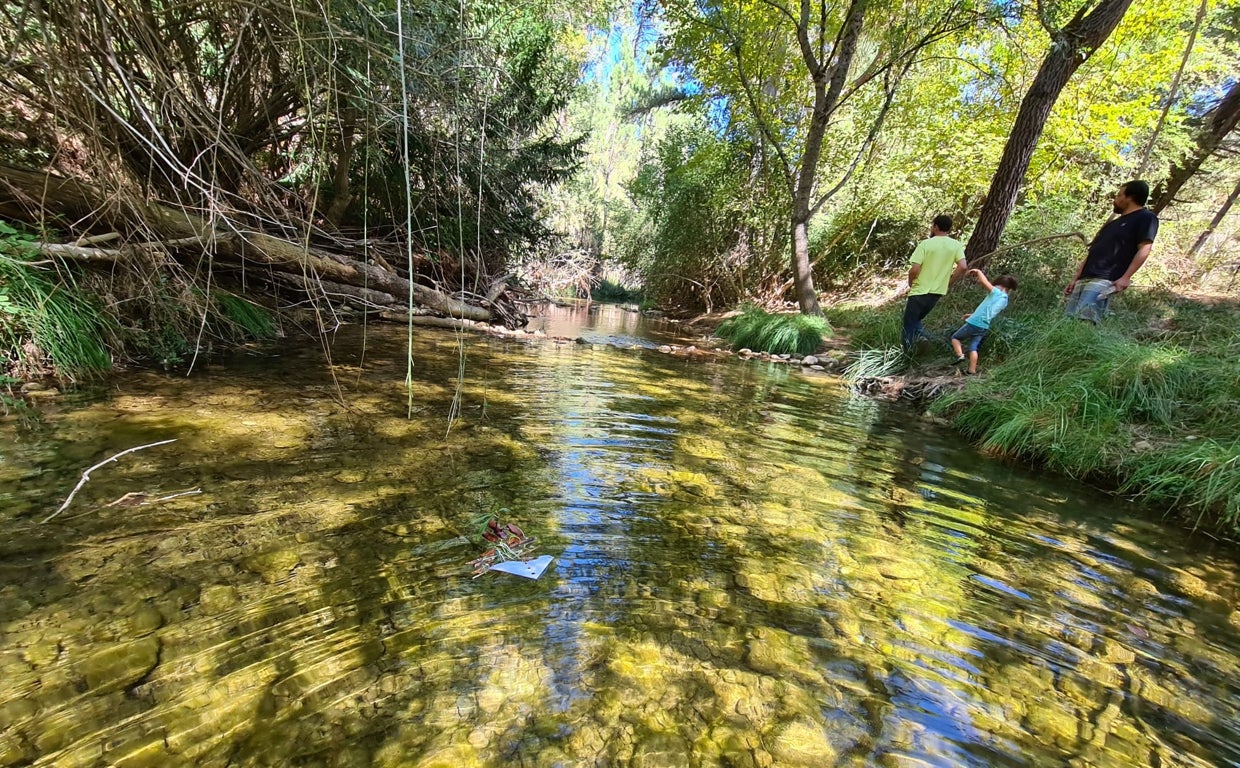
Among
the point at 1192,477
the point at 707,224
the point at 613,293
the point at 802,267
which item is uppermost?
the point at 707,224

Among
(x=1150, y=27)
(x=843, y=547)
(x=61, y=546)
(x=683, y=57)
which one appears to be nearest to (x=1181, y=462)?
(x=843, y=547)

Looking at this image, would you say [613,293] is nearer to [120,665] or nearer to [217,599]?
[217,599]

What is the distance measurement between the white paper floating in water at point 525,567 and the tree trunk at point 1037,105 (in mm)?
8275

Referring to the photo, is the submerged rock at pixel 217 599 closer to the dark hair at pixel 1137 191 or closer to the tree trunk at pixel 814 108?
Result: the dark hair at pixel 1137 191

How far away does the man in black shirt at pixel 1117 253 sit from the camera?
5.29 m

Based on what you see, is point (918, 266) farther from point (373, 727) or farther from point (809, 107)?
point (809, 107)

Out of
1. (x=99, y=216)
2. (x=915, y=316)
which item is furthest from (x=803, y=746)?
(x=915, y=316)

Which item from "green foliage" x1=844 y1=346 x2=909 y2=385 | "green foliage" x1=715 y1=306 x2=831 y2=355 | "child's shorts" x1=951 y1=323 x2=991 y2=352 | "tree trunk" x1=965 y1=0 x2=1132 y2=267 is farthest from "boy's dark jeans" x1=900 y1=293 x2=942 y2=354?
"green foliage" x1=715 y1=306 x2=831 y2=355

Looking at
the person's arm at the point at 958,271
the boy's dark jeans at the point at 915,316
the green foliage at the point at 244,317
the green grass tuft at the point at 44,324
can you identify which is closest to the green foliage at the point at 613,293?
the boy's dark jeans at the point at 915,316

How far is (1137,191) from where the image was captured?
536 centimetres

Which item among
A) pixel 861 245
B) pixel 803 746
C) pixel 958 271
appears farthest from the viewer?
pixel 861 245

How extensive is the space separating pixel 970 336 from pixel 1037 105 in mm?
3980

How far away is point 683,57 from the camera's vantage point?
12023 millimetres

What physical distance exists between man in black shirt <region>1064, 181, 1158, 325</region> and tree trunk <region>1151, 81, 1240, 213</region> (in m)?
9.07
